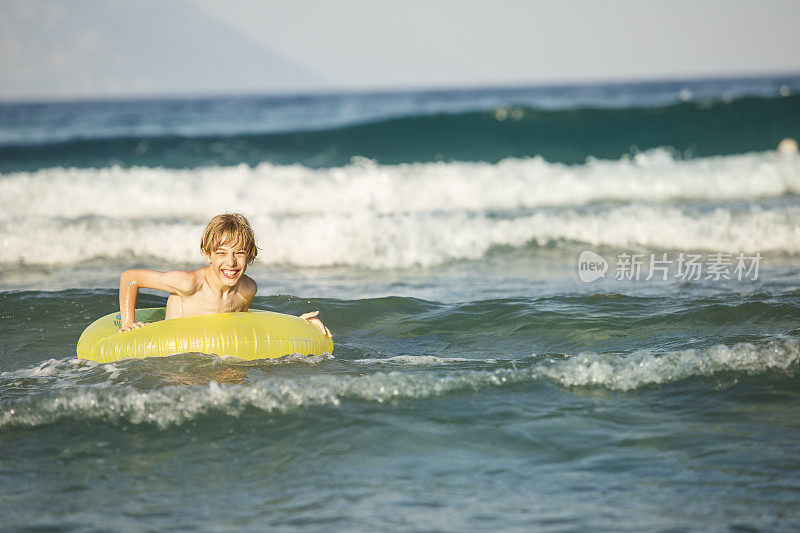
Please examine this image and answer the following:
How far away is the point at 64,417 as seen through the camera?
4590mm

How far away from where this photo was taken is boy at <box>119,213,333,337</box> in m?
5.41

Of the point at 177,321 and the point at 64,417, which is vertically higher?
the point at 177,321

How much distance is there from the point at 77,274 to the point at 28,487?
5.72 m

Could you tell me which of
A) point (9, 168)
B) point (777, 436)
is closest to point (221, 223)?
point (777, 436)

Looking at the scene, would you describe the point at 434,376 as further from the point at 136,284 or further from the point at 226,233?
the point at 136,284

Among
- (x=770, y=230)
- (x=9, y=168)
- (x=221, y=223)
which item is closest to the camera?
(x=221, y=223)

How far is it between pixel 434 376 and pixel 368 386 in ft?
1.48

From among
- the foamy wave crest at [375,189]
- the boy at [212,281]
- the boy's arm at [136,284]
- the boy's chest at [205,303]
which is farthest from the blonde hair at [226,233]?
the foamy wave crest at [375,189]

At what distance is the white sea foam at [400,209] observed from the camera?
33.2ft

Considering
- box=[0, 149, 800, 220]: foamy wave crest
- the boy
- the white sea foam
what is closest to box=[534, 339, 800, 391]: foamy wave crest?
the boy

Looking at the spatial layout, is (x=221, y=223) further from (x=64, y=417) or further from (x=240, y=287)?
(x=64, y=417)

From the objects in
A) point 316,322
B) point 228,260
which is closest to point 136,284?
point 228,260

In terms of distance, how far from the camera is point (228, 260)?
215 inches
